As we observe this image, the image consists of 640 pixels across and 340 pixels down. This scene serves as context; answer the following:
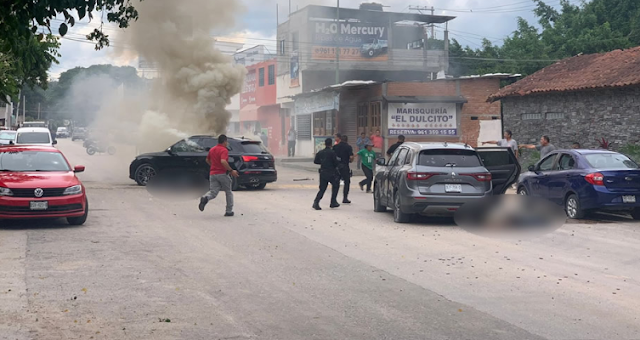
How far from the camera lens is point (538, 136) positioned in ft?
94.1

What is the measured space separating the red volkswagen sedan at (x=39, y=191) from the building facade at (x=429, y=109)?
827 inches

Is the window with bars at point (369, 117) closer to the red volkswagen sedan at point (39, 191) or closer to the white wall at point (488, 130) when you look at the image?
the white wall at point (488, 130)

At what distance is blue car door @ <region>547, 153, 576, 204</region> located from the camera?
15898 mm

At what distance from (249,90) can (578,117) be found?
133 feet

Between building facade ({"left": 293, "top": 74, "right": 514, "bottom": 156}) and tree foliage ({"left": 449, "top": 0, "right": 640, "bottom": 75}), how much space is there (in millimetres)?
14018

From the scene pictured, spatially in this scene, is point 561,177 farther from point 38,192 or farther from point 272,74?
point 272,74

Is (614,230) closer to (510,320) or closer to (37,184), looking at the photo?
(510,320)

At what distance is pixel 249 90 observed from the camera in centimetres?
6394

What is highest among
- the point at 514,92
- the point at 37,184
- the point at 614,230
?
the point at 514,92

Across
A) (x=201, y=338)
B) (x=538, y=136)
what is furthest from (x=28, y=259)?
(x=538, y=136)

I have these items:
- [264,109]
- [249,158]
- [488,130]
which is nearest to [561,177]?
[249,158]

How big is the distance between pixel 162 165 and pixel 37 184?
9597 mm

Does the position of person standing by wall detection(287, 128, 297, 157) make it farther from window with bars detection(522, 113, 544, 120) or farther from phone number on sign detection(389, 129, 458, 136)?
window with bars detection(522, 113, 544, 120)

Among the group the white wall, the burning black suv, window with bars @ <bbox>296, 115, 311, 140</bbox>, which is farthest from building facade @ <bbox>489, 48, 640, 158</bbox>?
window with bars @ <bbox>296, 115, 311, 140</bbox>
